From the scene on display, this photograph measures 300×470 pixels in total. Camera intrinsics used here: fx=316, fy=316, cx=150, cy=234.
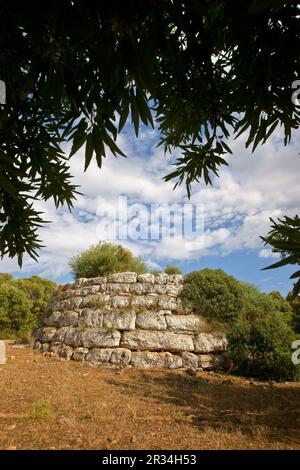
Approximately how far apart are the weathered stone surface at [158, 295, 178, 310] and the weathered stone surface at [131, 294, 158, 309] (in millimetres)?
150

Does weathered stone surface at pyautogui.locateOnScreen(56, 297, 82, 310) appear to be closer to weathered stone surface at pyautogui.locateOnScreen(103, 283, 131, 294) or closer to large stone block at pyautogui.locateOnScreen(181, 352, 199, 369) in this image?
weathered stone surface at pyautogui.locateOnScreen(103, 283, 131, 294)

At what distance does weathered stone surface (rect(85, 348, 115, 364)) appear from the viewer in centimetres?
821

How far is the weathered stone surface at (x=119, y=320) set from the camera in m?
8.79

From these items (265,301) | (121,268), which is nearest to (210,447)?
(265,301)

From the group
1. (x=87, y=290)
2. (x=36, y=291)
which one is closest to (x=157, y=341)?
(x=87, y=290)

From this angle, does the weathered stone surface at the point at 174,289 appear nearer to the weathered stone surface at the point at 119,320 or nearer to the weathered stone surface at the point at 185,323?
the weathered stone surface at the point at 185,323

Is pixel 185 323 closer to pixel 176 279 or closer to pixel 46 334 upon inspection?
pixel 176 279

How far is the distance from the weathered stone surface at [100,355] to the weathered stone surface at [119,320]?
699mm

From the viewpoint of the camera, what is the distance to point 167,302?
30.6 ft

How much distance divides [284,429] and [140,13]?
4659 millimetres

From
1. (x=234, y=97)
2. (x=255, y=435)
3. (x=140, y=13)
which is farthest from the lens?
(x=255, y=435)

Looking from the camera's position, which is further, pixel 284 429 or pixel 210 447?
pixel 284 429
